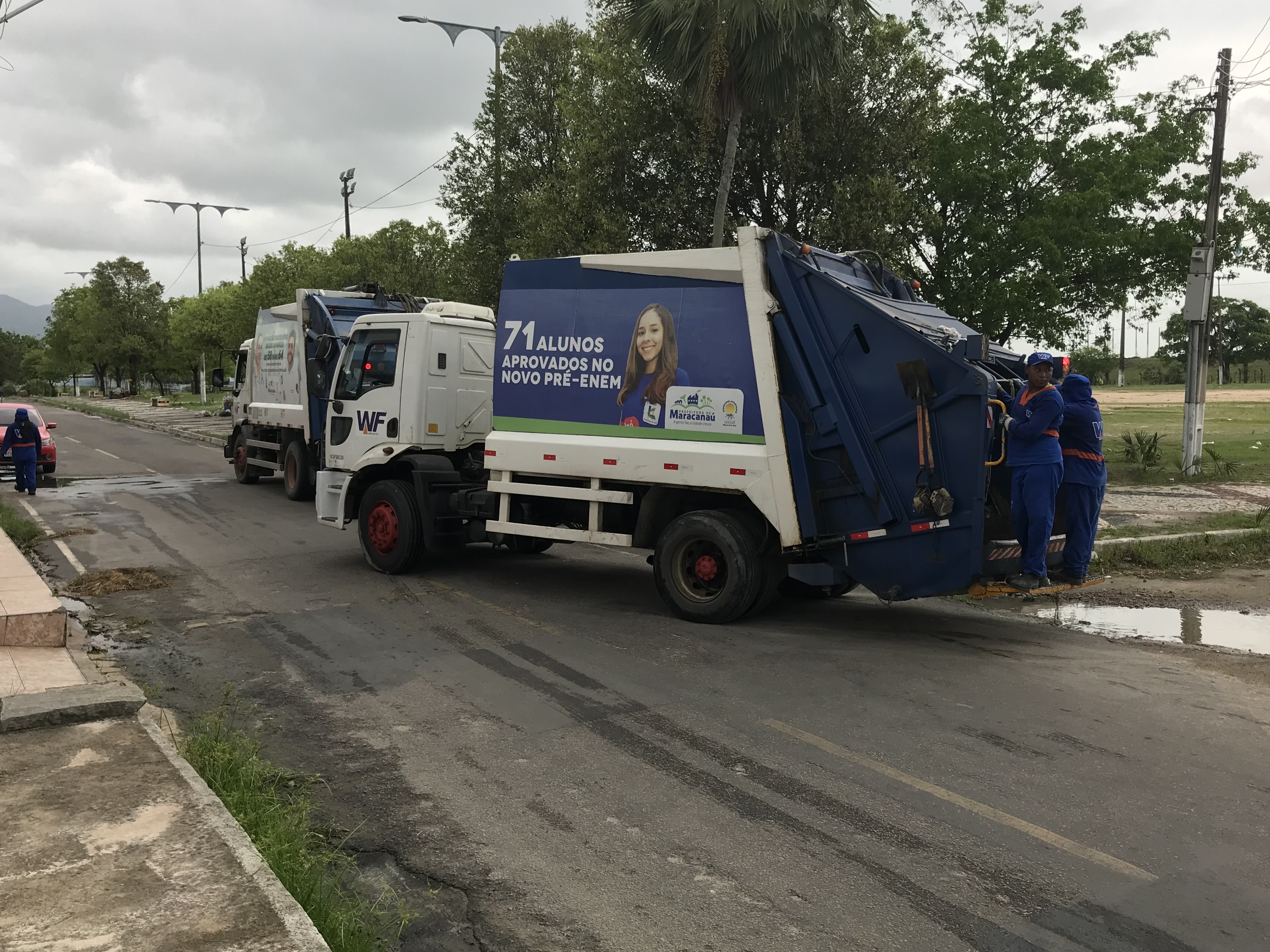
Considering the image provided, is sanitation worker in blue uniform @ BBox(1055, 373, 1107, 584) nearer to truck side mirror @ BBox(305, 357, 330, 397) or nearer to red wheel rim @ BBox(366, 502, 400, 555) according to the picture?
red wheel rim @ BBox(366, 502, 400, 555)

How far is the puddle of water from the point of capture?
8.11 metres

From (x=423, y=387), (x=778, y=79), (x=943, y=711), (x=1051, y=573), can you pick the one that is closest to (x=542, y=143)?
(x=778, y=79)

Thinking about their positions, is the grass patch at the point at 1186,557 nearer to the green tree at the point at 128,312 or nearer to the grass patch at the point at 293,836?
the grass patch at the point at 293,836

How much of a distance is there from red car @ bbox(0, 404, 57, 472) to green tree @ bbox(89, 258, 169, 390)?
56271mm

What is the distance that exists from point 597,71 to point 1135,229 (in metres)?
9.56

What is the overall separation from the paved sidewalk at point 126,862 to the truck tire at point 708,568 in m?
4.24

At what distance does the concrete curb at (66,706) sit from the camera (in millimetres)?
5234

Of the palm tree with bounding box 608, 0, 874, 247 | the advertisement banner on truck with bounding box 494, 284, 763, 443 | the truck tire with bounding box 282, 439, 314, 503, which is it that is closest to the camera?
the advertisement banner on truck with bounding box 494, 284, 763, 443


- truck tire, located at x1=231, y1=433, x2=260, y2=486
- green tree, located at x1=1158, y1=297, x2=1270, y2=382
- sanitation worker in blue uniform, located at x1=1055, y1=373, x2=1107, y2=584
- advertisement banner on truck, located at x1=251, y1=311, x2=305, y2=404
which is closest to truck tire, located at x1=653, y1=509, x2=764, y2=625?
sanitation worker in blue uniform, located at x1=1055, y1=373, x2=1107, y2=584

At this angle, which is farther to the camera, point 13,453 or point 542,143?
point 542,143

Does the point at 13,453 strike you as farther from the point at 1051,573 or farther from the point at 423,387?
the point at 1051,573

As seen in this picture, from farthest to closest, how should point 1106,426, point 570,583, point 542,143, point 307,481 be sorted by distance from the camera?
point 1106,426, point 542,143, point 307,481, point 570,583

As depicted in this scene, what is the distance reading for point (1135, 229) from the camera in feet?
56.2

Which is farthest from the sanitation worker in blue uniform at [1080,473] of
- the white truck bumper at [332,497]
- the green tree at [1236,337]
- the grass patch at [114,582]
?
the green tree at [1236,337]
